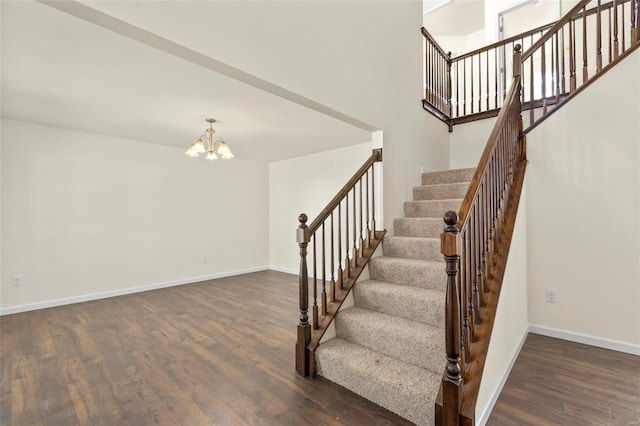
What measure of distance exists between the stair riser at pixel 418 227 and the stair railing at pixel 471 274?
61 centimetres

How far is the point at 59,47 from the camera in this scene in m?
2.10

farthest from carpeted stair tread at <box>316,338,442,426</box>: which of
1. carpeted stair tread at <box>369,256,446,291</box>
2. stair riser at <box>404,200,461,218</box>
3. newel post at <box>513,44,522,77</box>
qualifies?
newel post at <box>513,44,522,77</box>

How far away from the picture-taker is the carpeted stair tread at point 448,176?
3.56 m

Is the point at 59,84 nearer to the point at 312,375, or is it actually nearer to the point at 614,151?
the point at 312,375

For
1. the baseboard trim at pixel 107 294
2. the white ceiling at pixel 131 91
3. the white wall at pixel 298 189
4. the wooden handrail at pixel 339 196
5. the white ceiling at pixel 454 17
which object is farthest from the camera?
the white ceiling at pixel 454 17

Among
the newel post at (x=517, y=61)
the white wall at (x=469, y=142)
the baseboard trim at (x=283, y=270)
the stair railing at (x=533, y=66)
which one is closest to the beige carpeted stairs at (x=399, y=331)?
the newel post at (x=517, y=61)

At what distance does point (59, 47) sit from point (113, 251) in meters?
3.28

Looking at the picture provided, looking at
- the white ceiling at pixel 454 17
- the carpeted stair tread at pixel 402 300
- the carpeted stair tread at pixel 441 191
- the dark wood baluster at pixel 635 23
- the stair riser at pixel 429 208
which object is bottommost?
the carpeted stair tread at pixel 402 300

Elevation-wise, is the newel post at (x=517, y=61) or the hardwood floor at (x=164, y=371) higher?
the newel post at (x=517, y=61)

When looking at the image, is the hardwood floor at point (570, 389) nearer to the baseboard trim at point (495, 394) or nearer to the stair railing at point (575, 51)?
the baseboard trim at point (495, 394)

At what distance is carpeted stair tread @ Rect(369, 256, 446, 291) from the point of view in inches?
96.3

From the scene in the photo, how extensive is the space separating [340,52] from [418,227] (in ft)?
6.20

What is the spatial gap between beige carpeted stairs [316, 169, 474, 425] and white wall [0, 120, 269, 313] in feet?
12.6

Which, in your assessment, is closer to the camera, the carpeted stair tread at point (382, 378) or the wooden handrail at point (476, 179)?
the wooden handrail at point (476, 179)
